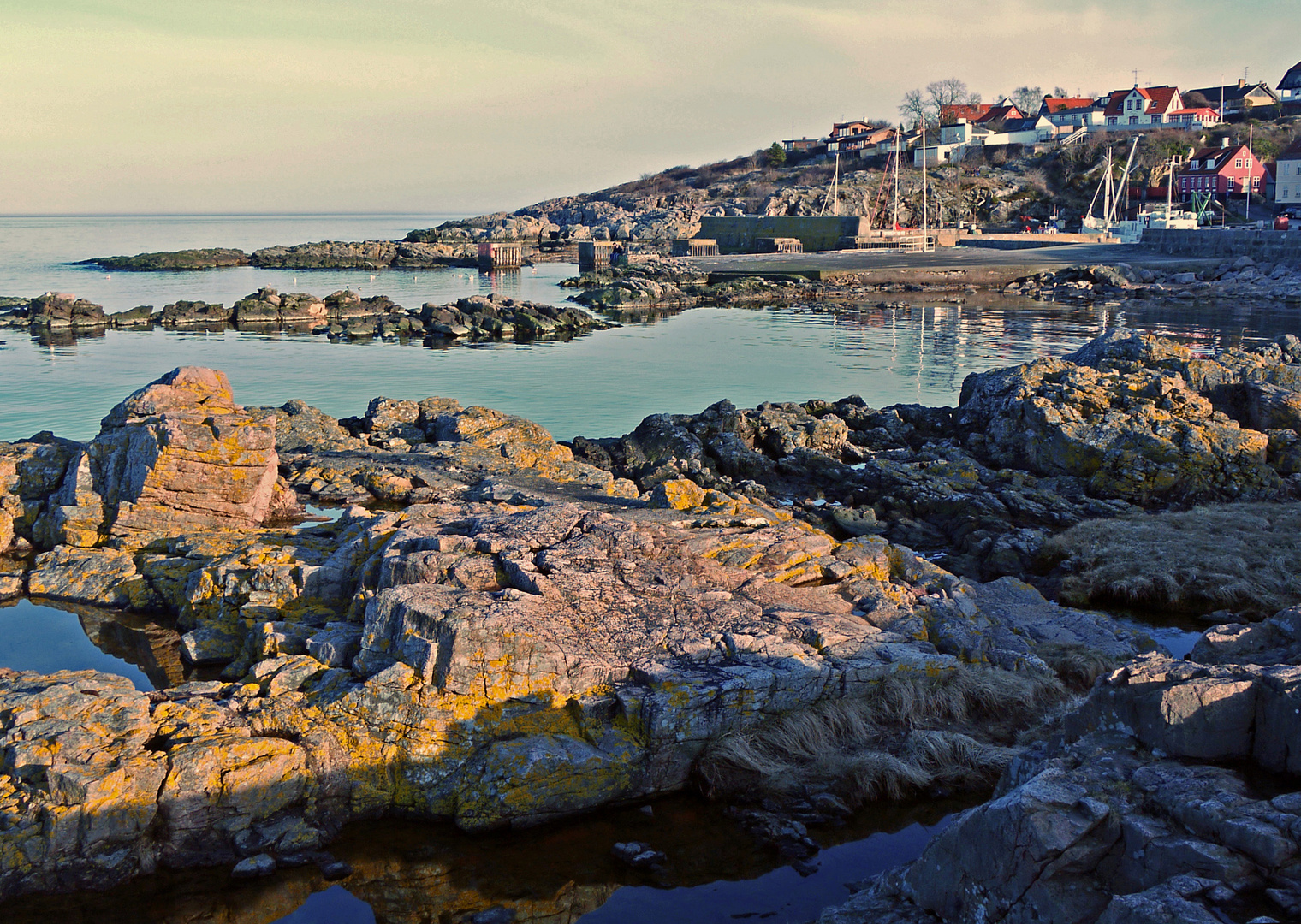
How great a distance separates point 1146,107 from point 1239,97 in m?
17.2

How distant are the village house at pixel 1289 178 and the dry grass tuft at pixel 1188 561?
84226 millimetres

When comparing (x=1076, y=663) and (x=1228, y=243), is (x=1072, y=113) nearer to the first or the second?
(x=1228, y=243)

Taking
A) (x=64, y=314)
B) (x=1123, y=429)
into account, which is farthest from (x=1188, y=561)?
(x=64, y=314)

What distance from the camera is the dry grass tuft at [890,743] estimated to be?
8430 mm

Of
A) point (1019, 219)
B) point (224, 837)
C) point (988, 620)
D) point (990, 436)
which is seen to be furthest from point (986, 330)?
point (1019, 219)

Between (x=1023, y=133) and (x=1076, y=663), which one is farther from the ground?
(x=1023, y=133)

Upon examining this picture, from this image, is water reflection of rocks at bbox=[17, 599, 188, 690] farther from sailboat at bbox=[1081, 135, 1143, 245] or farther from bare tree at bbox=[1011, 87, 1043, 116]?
bare tree at bbox=[1011, 87, 1043, 116]

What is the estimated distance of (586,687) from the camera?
8.68 metres

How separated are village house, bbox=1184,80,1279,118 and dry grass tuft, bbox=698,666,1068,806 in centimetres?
13646

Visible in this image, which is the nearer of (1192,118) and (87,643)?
(87,643)

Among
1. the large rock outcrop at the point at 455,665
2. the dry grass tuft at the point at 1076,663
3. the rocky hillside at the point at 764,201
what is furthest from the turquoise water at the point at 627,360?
the rocky hillside at the point at 764,201

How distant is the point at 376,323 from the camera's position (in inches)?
2142

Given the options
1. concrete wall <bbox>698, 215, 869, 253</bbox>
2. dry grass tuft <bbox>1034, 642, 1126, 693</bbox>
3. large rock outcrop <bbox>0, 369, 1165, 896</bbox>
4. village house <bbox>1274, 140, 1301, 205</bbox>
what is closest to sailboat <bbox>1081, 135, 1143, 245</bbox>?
village house <bbox>1274, 140, 1301, 205</bbox>

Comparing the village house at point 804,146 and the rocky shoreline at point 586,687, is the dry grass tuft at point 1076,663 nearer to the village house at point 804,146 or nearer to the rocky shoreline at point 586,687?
the rocky shoreline at point 586,687
